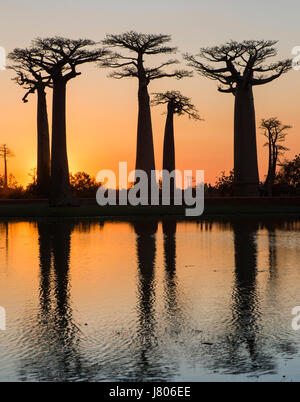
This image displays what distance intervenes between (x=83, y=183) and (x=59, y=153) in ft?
62.6

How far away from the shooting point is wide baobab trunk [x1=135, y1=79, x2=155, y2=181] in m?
52.3

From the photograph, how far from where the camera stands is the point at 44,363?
5.93 m

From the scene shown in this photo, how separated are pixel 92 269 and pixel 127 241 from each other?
19.8 feet

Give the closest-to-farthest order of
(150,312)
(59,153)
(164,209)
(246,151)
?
1. (150,312)
2. (164,209)
3. (59,153)
4. (246,151)

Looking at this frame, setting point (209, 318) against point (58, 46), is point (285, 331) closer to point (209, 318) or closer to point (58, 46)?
point (209, 318)

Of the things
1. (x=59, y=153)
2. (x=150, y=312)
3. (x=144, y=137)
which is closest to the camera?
(x=150, y=312)

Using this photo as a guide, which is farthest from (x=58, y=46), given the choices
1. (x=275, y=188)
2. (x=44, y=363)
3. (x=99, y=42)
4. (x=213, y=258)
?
(x=44, y=363)

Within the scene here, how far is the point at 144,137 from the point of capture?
2058 inches

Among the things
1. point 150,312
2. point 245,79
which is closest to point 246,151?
point 245,79

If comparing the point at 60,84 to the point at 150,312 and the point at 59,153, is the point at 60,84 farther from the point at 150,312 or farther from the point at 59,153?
the point at 150,312

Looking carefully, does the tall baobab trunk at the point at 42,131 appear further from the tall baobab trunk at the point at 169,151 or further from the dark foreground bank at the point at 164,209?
the dark foreground bank at the point at 164,209

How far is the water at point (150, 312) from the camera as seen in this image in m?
5.80

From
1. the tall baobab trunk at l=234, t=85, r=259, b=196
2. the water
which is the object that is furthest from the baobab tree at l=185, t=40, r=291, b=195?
the water
